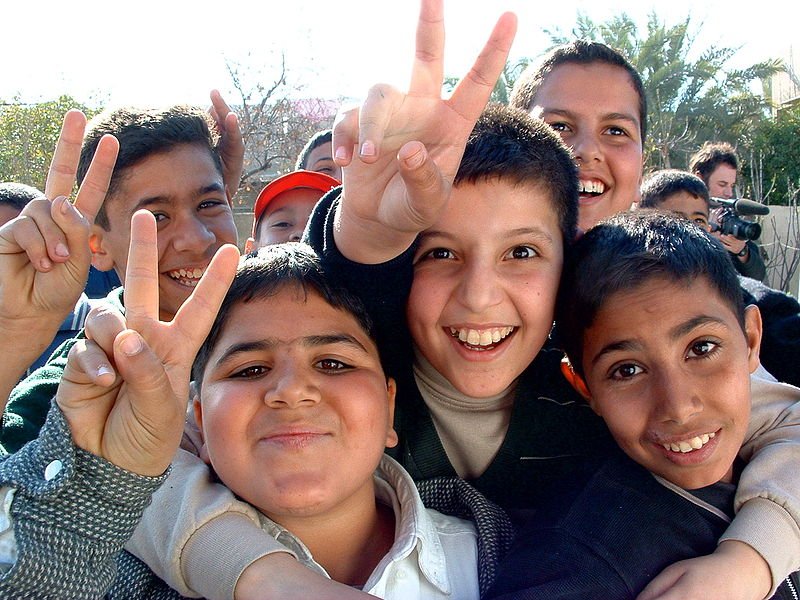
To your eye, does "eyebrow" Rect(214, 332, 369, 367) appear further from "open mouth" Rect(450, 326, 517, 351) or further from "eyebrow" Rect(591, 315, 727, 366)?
"eyebrow" Rect(591, 315, 727, 366)

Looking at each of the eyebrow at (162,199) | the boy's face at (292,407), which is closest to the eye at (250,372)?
the boy's face at (292,407)

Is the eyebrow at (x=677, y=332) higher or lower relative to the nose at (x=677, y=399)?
higher

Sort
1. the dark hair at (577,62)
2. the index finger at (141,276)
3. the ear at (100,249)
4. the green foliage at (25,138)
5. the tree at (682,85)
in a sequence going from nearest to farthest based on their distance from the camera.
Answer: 1. the index finger at (141,276)
2. the ear at (100,249)
3. the dark hair at (577,62)
4. the green foliage at (25,138)
5. the tree at (682,85)

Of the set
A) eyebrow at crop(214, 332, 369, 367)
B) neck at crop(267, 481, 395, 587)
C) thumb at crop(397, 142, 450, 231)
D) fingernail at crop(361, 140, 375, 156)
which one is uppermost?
fingernail at crop(361, 140, 375, 156)

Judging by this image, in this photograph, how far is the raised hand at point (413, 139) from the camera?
1371 mm

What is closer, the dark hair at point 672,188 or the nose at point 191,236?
the nose at point 191,236

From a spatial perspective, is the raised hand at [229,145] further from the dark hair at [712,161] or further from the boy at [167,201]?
the dark hair at [712,161]

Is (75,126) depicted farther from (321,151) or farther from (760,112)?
(760,112)

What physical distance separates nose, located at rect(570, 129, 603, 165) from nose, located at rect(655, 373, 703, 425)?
1.05 metres

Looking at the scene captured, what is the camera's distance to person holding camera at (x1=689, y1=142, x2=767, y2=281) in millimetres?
4566

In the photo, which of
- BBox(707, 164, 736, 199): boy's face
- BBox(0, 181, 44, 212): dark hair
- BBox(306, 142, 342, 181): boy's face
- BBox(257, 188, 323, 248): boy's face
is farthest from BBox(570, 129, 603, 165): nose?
BBox(707, 164, 736, 199): boy's face

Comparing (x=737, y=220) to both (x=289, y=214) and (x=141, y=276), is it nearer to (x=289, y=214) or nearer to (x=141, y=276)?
(x=289, y=214)

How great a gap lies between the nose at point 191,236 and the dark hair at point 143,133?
0.86 feet

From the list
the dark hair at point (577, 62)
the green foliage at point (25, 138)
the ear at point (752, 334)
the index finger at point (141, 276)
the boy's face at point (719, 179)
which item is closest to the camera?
the index finger at point (141, 276)
